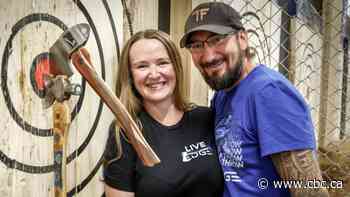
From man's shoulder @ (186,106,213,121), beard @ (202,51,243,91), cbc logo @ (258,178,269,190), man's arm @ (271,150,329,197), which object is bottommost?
cbc logo @ (258,178,269,190)

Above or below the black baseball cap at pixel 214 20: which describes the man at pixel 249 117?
below

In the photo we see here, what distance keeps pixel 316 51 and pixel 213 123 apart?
210 centimetres

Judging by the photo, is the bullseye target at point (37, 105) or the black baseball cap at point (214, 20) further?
the black baseball cap at point (214, 20)

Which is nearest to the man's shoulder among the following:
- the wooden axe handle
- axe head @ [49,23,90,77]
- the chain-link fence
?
the wooden axe handle

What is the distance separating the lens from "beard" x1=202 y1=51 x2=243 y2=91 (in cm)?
91

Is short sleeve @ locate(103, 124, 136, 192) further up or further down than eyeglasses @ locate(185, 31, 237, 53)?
further down

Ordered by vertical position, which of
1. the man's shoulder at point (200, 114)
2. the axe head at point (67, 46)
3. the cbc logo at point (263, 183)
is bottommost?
the cbc logo at point (263, 183)

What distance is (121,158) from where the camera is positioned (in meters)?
0.96

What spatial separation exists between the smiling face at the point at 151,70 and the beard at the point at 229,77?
0.44ft

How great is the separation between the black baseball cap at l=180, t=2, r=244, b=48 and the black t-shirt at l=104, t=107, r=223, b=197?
0.27 m

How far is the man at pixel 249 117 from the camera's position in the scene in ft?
2.62

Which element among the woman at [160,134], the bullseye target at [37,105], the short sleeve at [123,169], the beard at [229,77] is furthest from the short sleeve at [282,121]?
the bullseye target at [37,105]

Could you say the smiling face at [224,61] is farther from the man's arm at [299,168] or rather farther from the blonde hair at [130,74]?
the man's arm at [299,168]

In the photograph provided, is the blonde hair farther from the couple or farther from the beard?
the beard
